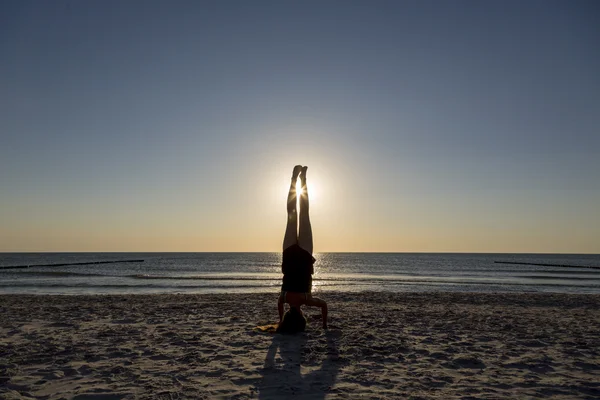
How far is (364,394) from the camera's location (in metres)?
5.94

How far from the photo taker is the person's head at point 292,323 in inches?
400

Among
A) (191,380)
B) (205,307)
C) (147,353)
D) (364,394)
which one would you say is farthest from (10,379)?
(205,307)

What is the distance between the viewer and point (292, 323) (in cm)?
1020

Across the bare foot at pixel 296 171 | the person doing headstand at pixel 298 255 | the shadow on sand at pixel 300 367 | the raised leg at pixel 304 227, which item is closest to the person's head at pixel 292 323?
the person doing headstand at pixel 298 255

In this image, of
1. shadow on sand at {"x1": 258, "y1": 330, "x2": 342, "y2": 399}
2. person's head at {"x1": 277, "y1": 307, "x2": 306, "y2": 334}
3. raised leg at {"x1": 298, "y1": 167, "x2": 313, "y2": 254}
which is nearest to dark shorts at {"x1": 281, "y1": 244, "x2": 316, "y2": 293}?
Answer: raised leg at {"x1": 298, "y1": 167, "x2": 313, "y2": 254}

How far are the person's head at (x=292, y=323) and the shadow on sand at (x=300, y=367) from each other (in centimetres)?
33

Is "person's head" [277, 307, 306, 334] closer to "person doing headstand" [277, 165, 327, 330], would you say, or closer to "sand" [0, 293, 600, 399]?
"person doing headstand" [277, 165, 327, 330]

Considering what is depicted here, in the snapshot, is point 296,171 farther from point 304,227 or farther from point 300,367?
point 300,367

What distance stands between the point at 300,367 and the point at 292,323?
294cm

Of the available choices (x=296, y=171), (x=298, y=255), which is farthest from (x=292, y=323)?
(x=296, y=171)

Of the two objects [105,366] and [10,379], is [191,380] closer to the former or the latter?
[105,366]

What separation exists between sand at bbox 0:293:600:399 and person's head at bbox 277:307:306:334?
33 cm

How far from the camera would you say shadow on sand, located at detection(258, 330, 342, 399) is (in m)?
6.04

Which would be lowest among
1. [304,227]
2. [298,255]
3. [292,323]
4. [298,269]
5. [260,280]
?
[260,280]
